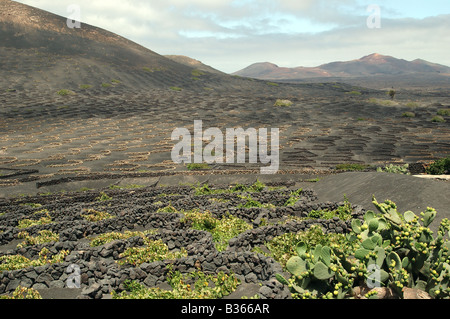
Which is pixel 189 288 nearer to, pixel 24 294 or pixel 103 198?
pixel 24 294

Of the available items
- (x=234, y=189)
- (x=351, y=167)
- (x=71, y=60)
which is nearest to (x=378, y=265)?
(x=234, y=189)

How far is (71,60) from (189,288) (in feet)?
332

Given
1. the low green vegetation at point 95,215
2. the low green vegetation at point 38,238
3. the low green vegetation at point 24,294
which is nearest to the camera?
the low green vegetation at point 24,294

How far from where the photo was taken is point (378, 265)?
7.38 m

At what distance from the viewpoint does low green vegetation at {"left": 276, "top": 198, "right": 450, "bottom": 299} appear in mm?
7289

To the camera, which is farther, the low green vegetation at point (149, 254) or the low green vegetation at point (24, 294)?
the low green vegetation at point (149, 254)

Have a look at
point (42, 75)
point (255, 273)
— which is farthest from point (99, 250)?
point (42, 75)

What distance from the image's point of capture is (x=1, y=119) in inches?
1994

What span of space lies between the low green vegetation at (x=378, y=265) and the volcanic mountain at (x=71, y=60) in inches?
3122

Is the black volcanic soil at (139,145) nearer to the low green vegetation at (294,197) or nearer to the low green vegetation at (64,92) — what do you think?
the low green vegetation at (294,197)

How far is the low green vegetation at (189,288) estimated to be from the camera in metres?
9.10

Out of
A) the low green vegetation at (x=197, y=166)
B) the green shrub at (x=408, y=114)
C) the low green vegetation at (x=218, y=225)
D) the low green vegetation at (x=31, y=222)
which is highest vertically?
the green shrub at (x=408, y=114)

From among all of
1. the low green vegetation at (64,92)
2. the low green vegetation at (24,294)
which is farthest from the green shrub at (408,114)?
the low green vegetation at (64,92)

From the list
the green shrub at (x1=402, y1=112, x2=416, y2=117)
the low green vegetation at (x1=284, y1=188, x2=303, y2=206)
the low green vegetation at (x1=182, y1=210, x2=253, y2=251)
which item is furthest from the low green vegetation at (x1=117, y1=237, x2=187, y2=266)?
the green shrub at (x1=402, y1=112, x2=416, y2=117)
